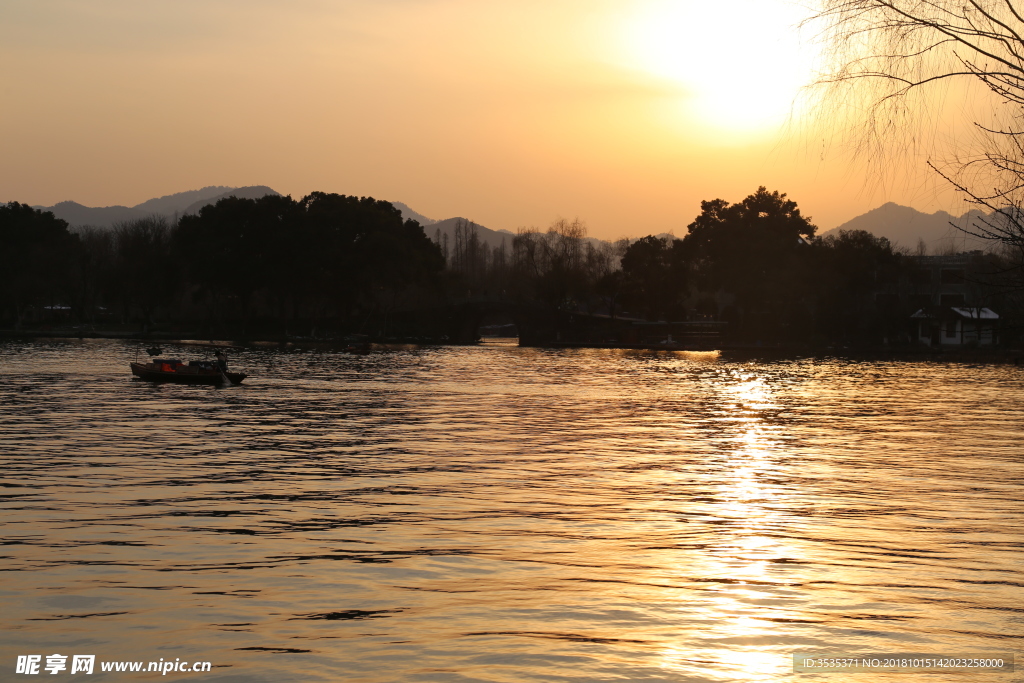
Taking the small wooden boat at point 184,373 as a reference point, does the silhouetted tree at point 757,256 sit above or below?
above

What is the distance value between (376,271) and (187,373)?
6793 centimetres

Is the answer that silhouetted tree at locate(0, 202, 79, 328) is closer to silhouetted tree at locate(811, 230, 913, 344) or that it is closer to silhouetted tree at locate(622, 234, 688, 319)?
silhouetted tree at locate(622, 234, 688, 319)

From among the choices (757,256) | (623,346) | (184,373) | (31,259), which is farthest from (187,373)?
(31,259)

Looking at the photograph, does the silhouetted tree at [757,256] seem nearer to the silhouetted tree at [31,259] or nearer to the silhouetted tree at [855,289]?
the silhouetted tree at [855,289]

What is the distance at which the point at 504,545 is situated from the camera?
1566 centimetres

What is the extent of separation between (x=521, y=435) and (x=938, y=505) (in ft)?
54.5

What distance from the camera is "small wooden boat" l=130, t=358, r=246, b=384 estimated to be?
55953 millimetres

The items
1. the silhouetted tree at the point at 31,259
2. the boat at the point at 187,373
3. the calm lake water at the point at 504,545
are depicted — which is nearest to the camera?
the calm lake water at the point at 504,545

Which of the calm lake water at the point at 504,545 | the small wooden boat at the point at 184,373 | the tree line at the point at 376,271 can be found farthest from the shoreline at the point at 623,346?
the calm lake water at the point at 504,545

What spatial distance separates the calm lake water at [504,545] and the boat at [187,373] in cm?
1723

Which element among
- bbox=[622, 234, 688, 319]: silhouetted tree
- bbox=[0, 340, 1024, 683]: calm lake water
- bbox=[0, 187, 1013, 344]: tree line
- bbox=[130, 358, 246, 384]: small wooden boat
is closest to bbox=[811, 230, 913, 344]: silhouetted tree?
bbox=[0, 187, 1013, 344]: tree line

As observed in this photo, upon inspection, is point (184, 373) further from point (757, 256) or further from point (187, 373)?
point (757, 256)

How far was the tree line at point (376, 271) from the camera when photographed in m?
116

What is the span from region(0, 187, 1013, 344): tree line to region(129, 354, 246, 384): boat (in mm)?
65149
